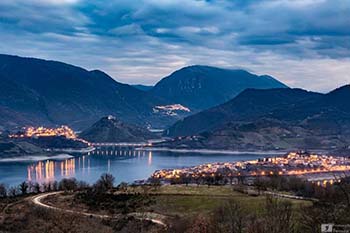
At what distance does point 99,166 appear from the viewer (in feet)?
435

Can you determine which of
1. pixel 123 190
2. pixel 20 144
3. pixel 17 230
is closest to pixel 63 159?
pixel 20 144

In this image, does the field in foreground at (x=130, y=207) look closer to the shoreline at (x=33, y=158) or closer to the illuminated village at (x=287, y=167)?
the illuminated village at (x=287, y=167)

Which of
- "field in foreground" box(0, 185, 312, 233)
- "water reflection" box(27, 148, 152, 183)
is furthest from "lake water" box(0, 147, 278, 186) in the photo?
"field in foreground" box(0, 185, 312, 233)

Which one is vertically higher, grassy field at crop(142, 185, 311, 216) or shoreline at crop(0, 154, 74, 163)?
grassy field at crop(142, 185, 311, 216)

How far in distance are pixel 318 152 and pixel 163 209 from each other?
139m

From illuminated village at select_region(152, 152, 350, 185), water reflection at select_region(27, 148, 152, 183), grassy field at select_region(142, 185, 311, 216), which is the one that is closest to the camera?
grassy field at select_region(142, 185, 311, 216)

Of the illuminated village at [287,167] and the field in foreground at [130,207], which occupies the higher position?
the field in foreground at [130,207]

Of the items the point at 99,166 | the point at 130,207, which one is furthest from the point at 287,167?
the point at 130,207

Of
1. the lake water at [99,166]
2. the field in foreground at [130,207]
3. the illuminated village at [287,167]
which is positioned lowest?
the lake water at [99,166]

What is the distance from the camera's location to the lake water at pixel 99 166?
110 meters

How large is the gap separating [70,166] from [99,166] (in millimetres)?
7968

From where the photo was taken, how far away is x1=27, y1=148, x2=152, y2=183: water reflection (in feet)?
366

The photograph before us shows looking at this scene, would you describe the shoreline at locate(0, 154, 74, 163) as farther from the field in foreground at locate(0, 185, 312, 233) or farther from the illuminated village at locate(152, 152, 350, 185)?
the field in foreground at locate(0, 185, 312, 233)

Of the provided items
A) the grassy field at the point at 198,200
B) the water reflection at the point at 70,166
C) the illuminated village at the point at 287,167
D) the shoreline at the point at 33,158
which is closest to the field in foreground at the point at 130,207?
the grassy field at the point at 198,200
